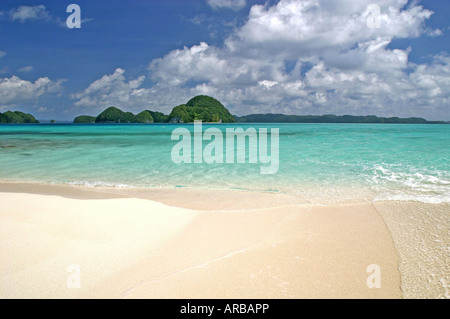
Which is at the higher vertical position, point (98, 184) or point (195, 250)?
point (98, 184)

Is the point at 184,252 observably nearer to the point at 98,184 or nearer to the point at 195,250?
the point at 195,250

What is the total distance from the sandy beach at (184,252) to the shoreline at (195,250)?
0.04ft

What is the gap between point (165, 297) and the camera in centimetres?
271

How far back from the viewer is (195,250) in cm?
379

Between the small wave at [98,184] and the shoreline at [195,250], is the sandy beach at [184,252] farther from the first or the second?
the small wave at [98,184]

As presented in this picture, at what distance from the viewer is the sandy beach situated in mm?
2834

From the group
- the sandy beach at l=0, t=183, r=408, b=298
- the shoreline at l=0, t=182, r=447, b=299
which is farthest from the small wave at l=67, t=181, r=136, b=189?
the sandy beach at l=0, t=183, r=408, b=298

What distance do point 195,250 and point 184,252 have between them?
0.54ft

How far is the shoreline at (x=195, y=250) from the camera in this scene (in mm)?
2840

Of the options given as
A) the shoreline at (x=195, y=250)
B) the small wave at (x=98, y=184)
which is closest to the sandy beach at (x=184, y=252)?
the shoreline at (x=195, y=250)

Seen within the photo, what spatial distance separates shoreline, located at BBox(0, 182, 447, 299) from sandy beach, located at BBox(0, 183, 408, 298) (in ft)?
0.04

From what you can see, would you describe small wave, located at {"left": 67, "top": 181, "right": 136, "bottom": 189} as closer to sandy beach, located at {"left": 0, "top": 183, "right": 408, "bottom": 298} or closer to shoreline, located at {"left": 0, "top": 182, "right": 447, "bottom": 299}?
shoreline, located at {"left": 0, "top": 182, "right": 447, "bottom": 299}

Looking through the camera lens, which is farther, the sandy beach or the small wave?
the small wave

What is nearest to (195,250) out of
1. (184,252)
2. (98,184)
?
(184,252)
